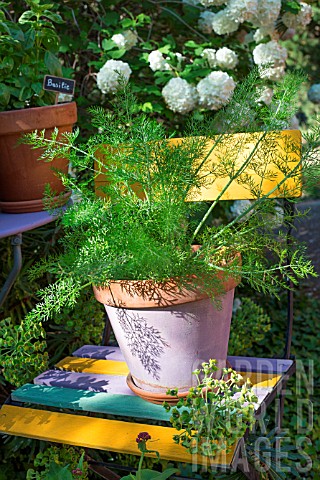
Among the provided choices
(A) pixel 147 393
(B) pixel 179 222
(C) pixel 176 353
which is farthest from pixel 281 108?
(A) pixel 147 393

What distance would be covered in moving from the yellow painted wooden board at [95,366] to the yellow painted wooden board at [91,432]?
0.19 metres

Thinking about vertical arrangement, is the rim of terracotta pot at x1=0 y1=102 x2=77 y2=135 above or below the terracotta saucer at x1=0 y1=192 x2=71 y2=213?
above

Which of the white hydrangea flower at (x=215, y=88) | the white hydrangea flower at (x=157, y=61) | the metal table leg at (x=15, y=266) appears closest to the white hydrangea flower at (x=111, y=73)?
the white hydrangea flower at (x=157, y=61)

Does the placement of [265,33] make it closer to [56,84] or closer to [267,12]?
[267,12]

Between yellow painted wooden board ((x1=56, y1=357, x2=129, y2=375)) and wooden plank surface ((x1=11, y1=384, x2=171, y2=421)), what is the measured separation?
0.13m

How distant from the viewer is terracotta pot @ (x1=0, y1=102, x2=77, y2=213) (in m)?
1.54

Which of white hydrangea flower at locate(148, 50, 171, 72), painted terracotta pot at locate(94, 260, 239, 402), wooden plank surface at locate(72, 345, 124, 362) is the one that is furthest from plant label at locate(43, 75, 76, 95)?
white hydrangea flower at locate(148, 50, 171, 72)

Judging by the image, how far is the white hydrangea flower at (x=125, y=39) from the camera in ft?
7.91

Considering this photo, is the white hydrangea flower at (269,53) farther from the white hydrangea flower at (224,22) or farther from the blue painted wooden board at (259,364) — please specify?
the blue painted wooden board at (259,364)

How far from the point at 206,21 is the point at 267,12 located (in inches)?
11.1

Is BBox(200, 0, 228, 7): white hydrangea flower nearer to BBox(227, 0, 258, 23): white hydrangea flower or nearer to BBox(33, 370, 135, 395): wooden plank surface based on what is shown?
A: BBox(227, 0, 258, 23): white hydrangea flower

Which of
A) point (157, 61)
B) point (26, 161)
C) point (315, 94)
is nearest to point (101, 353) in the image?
point (26, 161)

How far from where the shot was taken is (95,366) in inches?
64.6

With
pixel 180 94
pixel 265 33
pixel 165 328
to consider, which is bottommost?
pixel 165 328
